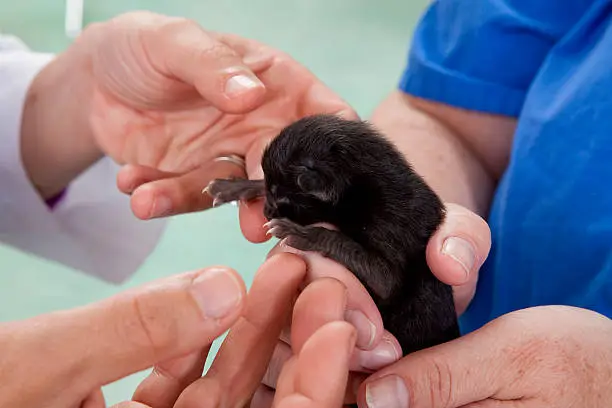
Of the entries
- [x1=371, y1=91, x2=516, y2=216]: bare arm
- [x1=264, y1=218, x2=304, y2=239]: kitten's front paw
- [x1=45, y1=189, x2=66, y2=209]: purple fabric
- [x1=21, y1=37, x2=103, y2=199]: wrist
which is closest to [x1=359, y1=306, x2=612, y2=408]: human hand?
[x1=264, y1=218, x2=304, y2=239]: kitten's front paw

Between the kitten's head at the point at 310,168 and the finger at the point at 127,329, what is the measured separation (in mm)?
353

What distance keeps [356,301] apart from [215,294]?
28 centimetres

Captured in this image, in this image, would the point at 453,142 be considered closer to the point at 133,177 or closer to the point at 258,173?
the point at 258,173

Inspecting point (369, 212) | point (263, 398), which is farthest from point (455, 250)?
point (263, 398)

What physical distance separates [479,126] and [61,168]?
1.10m

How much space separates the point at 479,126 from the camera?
1574mm

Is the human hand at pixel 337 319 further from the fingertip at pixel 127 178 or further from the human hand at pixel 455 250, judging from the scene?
the fingertip at pixel 127 178

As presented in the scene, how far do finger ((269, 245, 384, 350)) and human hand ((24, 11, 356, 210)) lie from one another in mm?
406

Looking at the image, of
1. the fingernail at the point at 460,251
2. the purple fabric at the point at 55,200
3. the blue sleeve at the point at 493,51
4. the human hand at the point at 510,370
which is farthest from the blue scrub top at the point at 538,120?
the purple fabric at the point at 55,200

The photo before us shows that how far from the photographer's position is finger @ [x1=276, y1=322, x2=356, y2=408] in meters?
0.68

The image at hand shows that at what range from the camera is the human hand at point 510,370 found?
0.88 metres

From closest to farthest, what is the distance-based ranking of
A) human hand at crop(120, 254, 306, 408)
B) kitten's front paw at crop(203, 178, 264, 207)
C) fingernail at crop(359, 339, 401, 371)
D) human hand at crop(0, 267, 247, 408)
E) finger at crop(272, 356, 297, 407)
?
human hand at crop(0, 267, 247, 408), finger at crop(272, 356, 297, 407), human hand at crop(120, 254, 306, 408), fingernail at crop(359, 339, 401, 371), kitten's front paw at crop(203, 178, 264, 207)

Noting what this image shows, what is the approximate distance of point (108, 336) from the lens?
632mm

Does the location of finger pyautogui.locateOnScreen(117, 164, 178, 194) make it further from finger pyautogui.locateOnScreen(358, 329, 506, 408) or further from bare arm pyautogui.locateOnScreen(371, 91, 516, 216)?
finger pyautogui.locateOnScreen(358, 329, 506, 408)
